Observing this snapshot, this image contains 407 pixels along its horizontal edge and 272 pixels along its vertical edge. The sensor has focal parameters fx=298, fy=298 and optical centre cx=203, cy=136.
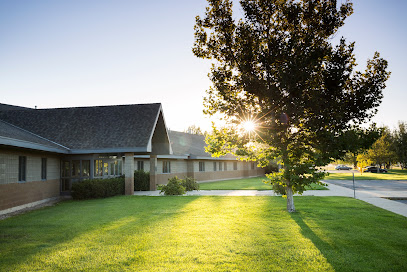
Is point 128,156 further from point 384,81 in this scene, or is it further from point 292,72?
point 384,81

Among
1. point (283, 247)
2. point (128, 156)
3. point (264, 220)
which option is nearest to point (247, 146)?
point (264, 220)

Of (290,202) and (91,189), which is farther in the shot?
(91,189)

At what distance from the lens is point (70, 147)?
1934cm

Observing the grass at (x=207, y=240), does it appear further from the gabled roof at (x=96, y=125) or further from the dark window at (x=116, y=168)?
the dark window at (x=116, y=168)

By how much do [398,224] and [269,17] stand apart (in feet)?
28.7

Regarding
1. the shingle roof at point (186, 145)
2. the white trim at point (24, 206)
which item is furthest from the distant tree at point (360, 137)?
the shingle roof at point (186, 145)

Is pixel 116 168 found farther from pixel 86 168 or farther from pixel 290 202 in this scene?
pixel 290 202

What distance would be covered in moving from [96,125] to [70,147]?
10.1 ft

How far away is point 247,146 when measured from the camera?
12961 mm

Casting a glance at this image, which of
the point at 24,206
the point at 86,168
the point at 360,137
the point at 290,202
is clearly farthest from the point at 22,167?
the point at 360,137

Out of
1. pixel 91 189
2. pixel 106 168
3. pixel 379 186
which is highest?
A: pixel 106 168

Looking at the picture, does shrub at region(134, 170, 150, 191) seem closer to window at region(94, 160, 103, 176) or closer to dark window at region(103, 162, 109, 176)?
dark window at region(103, 162, 109, 176)

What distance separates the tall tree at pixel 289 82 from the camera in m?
10.8

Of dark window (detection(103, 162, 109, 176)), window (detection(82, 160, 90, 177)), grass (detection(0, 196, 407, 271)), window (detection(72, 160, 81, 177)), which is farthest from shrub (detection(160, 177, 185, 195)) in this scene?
grass (detection(0, 196, 407, 271))
